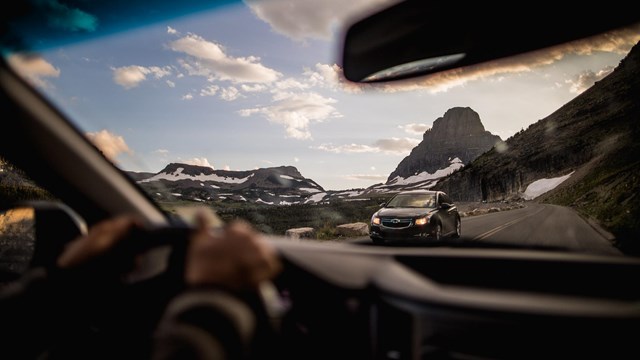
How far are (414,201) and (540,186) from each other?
122999 mm

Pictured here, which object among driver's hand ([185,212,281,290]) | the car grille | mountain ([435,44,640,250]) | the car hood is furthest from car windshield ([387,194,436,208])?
mountain ([435,44,640,250])

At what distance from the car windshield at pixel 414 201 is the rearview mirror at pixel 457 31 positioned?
34.5 ft

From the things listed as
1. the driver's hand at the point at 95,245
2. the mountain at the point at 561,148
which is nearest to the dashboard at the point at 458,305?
the driver's hand at the point at 95,245

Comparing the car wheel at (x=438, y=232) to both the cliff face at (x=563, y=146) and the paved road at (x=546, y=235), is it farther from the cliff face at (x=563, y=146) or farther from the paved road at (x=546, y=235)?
the cliff face at (x=563, y=146)

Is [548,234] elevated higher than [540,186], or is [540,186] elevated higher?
[540,186]

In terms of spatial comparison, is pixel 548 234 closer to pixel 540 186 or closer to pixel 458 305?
pixel 458 305

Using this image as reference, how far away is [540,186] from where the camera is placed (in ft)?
379

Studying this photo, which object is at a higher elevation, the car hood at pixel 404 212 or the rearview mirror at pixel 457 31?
the rearview mirror at pixel 457 31

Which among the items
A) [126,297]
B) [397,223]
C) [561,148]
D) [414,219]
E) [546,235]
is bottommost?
[546,235]

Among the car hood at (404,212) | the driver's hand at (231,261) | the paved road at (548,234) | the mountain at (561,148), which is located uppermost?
the mountain at (561,148)

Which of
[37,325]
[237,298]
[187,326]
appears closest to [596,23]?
[237,298]

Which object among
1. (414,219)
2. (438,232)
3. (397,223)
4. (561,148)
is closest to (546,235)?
(438,232)

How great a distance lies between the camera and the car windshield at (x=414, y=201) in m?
12.4

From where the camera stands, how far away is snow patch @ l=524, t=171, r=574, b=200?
110m
